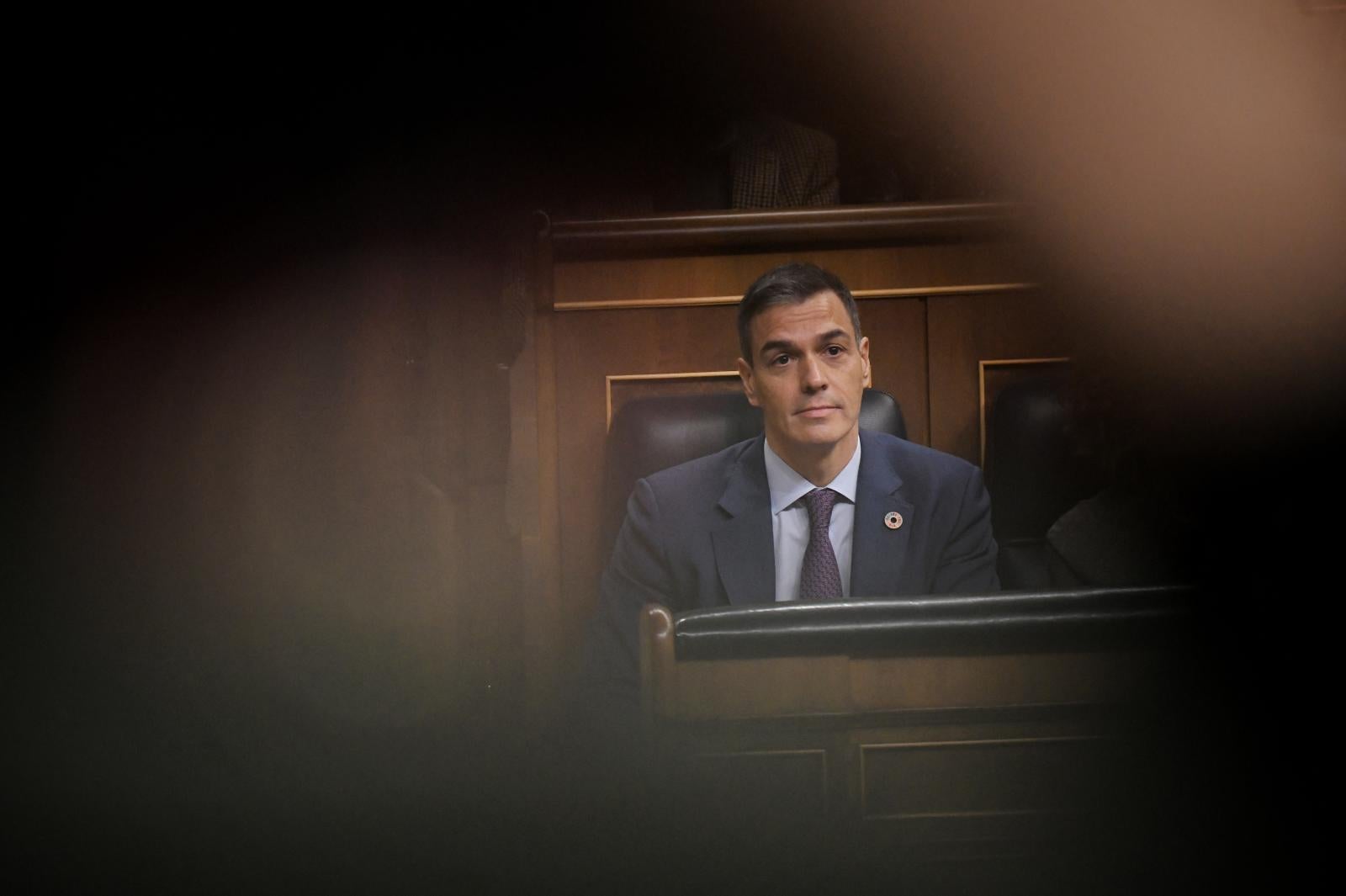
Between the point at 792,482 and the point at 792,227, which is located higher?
the point at 792,227

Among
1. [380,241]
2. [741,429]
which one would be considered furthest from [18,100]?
[741,429]

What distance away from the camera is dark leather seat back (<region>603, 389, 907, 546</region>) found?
1.05m

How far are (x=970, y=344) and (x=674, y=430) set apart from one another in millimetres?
388

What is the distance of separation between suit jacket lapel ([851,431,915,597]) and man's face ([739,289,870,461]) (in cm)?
4

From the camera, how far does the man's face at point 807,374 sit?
0.85 metres

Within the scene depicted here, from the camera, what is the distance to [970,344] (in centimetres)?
118

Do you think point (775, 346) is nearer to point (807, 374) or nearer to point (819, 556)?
point (807, 374)

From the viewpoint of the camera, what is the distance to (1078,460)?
106cm

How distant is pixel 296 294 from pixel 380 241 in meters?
0.15

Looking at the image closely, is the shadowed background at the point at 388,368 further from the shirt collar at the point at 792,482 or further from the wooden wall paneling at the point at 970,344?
the shirt collar at the point at 792,482

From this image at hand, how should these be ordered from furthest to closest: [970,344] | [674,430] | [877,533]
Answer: [970,344] < [674,430] < [877,533]

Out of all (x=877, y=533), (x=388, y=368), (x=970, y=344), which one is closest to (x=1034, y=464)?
(x=970, y=344)

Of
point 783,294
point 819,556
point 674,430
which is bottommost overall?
point 819,556

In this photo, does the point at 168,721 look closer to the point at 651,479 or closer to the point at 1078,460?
the point at 651,479
